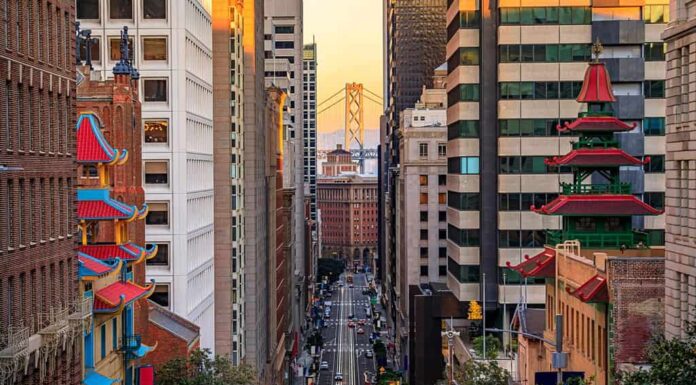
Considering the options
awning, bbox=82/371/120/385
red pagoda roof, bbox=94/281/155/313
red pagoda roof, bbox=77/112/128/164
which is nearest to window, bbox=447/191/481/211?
red pagoda roof, bbox=94/281/155/313

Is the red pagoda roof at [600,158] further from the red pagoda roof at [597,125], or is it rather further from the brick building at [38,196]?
the brick building at [38,196]

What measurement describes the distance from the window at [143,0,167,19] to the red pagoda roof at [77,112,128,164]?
2305cm

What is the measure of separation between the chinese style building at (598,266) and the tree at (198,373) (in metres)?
16.6

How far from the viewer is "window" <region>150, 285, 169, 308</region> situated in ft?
269

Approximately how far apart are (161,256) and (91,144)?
2493 cm

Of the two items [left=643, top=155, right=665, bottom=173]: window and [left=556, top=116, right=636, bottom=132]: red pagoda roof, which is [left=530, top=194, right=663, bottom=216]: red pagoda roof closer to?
[left=556, top=116, right=636, bottom=132]: red pagoda roof

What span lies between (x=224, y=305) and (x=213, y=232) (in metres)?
7.06

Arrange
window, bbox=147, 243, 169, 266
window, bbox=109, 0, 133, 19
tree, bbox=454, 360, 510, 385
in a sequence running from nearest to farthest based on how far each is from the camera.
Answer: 1. tree, bbox=454, 360, 510, 385
2. window, bbox=109, 0, 133, 19
3. window, bbox=147, 243, 169, 266

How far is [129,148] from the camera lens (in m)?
66.2

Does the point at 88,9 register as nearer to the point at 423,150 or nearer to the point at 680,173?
the point at 680,173

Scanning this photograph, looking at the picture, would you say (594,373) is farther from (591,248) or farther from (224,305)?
(224,305)

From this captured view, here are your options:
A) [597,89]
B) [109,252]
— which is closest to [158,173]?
[109,252]

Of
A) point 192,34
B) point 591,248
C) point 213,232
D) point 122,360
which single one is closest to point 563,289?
point 591,248

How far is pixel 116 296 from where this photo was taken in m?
56.3
